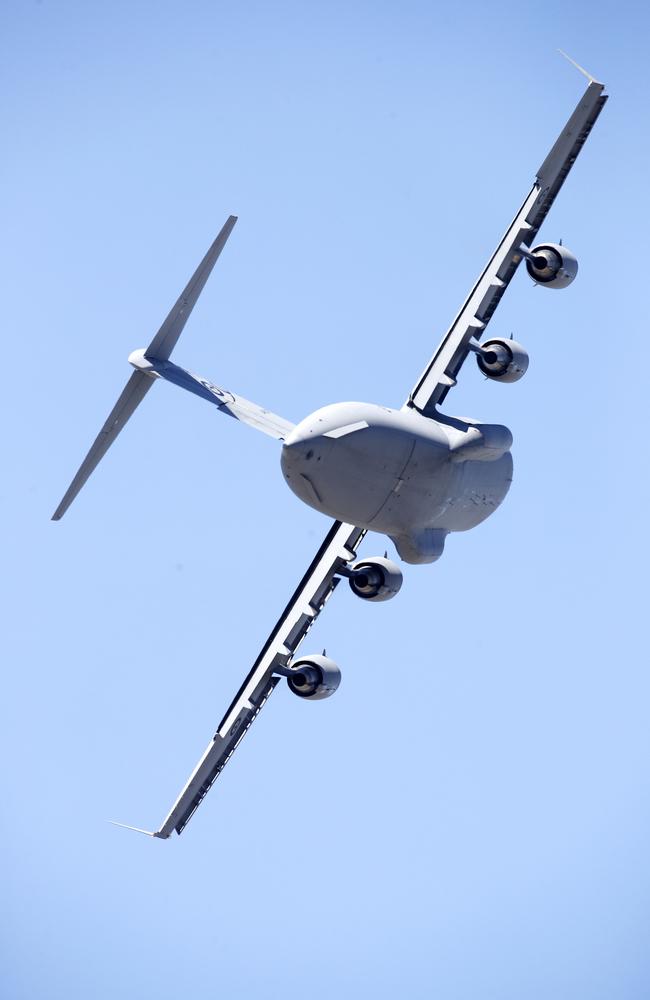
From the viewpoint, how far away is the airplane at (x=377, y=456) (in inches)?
1682

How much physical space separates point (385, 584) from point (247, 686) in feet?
18.9

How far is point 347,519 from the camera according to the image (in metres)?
44.4

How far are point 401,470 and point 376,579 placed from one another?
5.33 m

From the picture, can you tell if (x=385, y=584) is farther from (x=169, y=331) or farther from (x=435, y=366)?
(x=169, y=331)

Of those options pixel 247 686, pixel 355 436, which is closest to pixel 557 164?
pixel 355 436

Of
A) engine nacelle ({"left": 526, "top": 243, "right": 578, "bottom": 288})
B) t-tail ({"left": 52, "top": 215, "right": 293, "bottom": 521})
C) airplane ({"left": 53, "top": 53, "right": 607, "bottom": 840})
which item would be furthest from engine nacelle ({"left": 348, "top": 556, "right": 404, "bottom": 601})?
engine nacelle ({"left": 526, "top": 243, "right": 578, "bottom": 288})

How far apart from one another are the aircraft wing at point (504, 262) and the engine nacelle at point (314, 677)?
8.04m

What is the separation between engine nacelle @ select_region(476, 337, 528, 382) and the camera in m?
47.0

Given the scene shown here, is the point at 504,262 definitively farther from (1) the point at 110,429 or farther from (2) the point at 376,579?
(1) the point at 110,429

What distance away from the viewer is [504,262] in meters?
48.0

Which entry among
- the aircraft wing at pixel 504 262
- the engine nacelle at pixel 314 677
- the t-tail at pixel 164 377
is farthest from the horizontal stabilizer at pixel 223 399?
the engine nacelle at pixel 314 677

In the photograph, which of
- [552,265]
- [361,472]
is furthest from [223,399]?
[552,265]

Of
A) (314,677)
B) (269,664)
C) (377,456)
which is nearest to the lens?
(377,456)

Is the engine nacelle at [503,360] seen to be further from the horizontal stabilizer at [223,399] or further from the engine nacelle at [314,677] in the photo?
the engine nacelle at [314,677]
